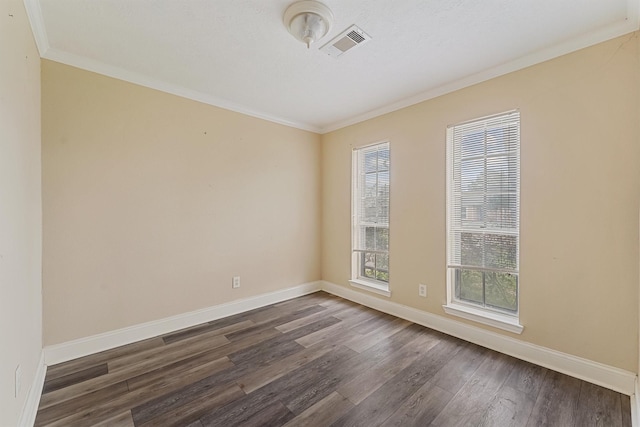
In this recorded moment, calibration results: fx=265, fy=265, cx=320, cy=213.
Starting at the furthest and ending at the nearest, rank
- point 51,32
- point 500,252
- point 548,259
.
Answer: point 500,252 → point 548,259 → point 51,32

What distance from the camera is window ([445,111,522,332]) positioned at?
240cm

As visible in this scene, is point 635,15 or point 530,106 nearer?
point 635,15

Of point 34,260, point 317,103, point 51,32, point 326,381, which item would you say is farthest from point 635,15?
point 34,260

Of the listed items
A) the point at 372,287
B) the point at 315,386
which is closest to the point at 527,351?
the point at 372,287

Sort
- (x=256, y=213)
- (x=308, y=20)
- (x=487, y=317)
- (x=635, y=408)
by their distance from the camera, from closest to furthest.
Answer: (x=635, y=408) < (x=308, y=20) < (x=487, y=317) < (x=256, y=213)

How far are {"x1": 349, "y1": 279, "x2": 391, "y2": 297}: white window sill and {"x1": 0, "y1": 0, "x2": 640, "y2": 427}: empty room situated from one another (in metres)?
0.08

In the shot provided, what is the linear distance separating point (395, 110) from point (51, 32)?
3.16 m

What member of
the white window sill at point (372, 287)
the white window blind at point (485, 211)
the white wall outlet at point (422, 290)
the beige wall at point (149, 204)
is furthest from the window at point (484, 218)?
the beige wall at point (149, 204)

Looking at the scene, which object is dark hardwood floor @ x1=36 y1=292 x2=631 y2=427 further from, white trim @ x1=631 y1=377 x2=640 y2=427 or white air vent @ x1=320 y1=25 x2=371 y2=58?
white air vent @ x1=320 y1=25 x2=371 y2=58

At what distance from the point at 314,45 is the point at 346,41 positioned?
0.26 meters

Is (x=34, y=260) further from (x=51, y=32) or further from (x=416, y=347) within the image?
(x=416, y=347)

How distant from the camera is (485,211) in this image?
2562 millimetres

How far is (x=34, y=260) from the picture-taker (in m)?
1.90

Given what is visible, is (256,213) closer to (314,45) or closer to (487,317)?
(314,45)
